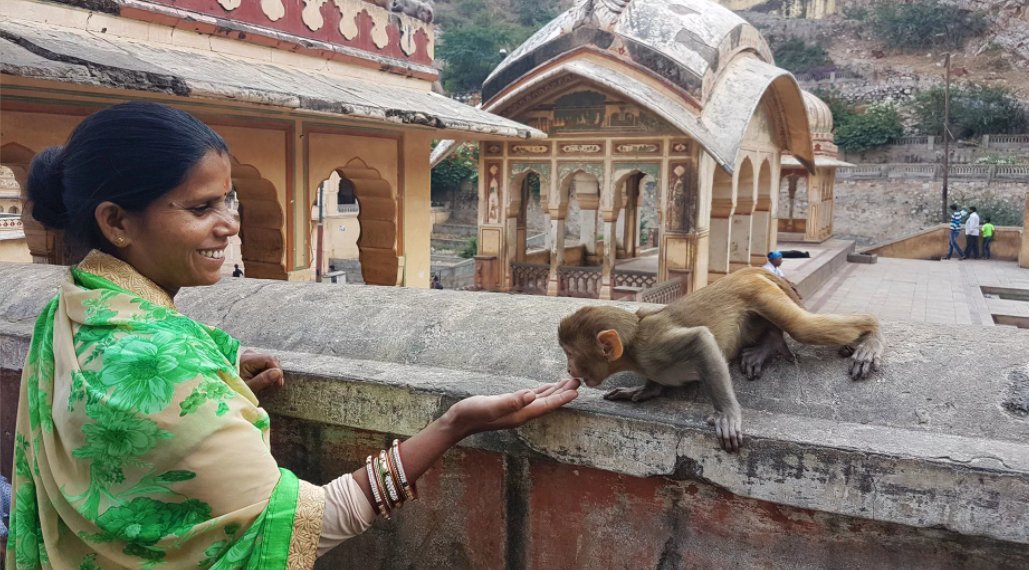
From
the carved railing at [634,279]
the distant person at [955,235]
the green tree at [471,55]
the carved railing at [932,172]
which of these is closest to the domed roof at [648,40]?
the carved railing at [634,279]

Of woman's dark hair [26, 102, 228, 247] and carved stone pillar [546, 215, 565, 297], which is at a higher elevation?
woman's dark hair [26, 102, 228, 247]

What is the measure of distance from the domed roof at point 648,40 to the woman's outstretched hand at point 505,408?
36.7 feet

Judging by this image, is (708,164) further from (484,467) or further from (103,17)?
(484,467)

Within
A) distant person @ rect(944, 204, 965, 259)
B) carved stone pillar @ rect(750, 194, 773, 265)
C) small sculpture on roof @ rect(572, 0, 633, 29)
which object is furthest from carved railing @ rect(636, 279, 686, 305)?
distant person @ rect(944, 204, 965, 259)

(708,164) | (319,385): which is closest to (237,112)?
(319,385)

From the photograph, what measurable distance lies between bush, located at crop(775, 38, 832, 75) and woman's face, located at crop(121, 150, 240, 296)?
2083 inches

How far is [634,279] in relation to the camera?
1401 cm

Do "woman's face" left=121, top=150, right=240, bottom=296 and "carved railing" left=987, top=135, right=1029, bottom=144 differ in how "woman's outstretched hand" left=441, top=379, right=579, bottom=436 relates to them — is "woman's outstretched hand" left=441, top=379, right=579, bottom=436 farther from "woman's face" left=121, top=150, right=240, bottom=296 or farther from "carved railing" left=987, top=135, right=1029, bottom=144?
"carved railing" left=987, top=135, right=1029, bottom=144

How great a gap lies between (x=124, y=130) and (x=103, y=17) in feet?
17.6

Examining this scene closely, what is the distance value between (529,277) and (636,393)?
41.1ft

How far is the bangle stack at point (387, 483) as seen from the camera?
1.48 metres

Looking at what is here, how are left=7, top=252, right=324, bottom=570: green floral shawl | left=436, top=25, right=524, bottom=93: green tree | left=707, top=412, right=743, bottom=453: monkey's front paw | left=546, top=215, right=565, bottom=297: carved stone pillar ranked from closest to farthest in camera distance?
1. left=7, top=252, right=324, bottom=570: green floral shawl
2. left=707, top=412, right=743, bottom=453: monkey's front paw
3. left=546, top=215, right=565, bottom=297: carved stone pillar
4. left=436, top=25, right=524, bottom=93: green tree

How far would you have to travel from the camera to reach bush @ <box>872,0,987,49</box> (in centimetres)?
4656

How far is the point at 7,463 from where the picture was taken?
9.07 feet
